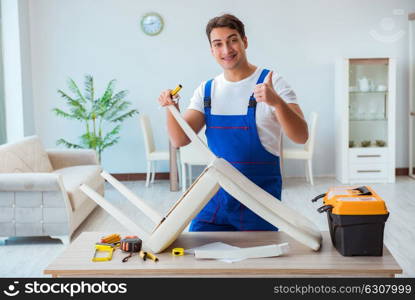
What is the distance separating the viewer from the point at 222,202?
2.27m

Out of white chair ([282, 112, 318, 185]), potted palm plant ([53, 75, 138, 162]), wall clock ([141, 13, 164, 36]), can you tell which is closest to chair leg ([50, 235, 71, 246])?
potted palm plant ([53, 75, 138, 162])

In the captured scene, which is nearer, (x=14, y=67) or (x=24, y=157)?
(x=24, y=157)

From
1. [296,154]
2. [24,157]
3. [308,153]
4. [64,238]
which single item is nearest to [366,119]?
[308,153]

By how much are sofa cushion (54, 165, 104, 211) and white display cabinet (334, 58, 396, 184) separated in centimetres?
305

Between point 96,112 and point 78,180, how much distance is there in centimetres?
210

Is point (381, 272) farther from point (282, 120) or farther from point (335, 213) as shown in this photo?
point (282, 120)

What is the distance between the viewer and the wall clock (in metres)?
7.67

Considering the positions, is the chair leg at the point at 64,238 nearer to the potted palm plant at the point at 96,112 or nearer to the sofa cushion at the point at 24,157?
the sofa cushion at the point at 24,157

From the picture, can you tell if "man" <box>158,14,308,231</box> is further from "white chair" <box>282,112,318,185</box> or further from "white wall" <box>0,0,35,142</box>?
"white wall" <box>0,0,35,142</box>

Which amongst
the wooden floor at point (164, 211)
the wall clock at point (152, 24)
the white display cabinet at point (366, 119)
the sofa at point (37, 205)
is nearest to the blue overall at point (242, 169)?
the wooden floor at point (164, 211)

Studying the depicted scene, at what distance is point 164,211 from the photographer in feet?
19.5

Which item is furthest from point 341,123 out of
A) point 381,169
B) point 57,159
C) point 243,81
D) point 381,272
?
point 381,272

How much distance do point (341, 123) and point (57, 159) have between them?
11.1 ft

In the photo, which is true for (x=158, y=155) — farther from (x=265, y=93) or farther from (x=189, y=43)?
(x=265, y=93)
